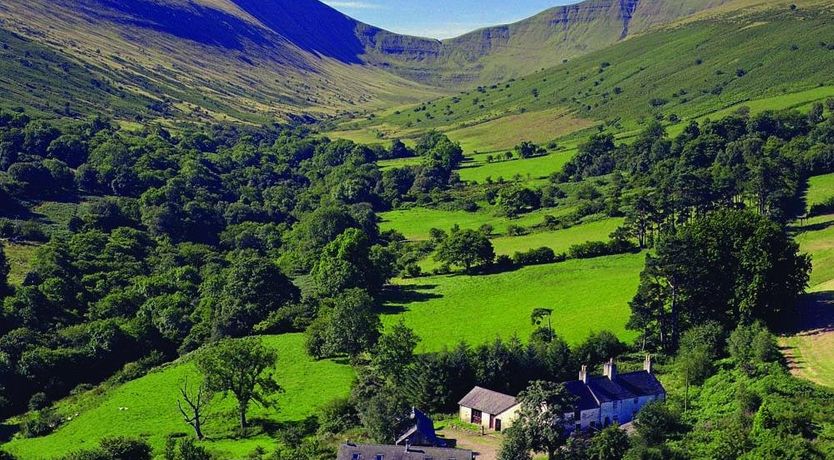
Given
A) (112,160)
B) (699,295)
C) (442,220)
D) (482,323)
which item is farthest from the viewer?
(112,160)

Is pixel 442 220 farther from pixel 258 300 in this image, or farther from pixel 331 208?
pixel 258 300

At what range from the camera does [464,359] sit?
66.0 metres

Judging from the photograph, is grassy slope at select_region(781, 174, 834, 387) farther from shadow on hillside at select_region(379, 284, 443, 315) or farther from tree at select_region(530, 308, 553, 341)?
shadow on hillside at select_region(379, 284, 443, 315)

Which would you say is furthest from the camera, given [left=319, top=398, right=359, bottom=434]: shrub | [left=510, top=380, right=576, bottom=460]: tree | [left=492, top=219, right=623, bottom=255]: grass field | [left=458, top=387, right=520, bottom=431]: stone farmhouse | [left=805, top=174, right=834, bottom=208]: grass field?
[left=492, top=219, right=623, bottom=255]: grass field

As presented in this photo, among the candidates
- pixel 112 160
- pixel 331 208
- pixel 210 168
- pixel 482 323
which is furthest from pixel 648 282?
pixel 210 168

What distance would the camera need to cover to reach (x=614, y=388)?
60406 millimetres

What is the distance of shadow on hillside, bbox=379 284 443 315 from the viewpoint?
89144 millimetres

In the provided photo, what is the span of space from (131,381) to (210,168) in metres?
126

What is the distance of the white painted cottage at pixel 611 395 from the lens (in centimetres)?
5844

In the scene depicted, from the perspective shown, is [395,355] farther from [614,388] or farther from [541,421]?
[541,421]

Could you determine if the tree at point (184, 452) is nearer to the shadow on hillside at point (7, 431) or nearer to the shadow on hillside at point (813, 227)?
the shadow on hillside at point (7, 431)

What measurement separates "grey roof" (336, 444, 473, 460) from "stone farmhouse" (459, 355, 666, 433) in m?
8.68

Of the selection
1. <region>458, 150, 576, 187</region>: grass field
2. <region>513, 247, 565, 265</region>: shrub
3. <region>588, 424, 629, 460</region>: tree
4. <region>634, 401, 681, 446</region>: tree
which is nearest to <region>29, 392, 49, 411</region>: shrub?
<region>588, 424, 629, 460</region>: tree

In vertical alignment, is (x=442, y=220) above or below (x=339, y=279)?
above
